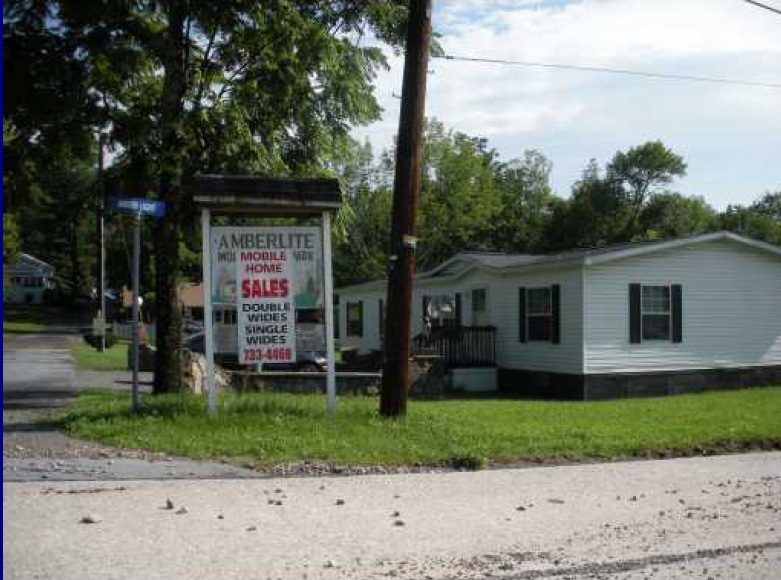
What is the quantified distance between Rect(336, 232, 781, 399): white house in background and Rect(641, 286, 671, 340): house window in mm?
24

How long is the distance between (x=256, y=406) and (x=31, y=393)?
287 inches

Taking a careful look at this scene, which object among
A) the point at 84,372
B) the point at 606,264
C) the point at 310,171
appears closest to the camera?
the point at 310,171

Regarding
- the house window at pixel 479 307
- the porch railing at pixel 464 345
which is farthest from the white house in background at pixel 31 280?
the porch railing at pixel 464 345

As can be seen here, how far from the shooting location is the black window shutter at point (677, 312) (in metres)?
21.7

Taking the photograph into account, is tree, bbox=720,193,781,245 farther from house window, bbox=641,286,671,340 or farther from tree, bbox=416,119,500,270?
house window, bbox=641,286,671,340

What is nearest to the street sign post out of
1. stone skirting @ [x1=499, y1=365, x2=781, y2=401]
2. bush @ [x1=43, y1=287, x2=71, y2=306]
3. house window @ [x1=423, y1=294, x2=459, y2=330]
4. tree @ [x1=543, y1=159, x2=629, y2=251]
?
stone skirting @ [x1=499, y1=365, x2=781, y2=401]

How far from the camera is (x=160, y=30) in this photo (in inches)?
608

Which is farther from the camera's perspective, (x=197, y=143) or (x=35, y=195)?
(x=35, y=195)

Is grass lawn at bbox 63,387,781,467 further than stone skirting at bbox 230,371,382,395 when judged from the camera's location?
No

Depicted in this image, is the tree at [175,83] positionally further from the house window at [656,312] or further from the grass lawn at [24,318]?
the grass lawn at [24,318]

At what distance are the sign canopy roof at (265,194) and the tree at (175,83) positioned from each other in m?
2.98

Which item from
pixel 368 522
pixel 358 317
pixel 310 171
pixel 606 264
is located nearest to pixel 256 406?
pixel 368 522

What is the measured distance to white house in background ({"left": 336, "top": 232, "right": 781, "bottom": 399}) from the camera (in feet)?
68.2

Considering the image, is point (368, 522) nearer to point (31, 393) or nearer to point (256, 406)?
point (256, 406)
